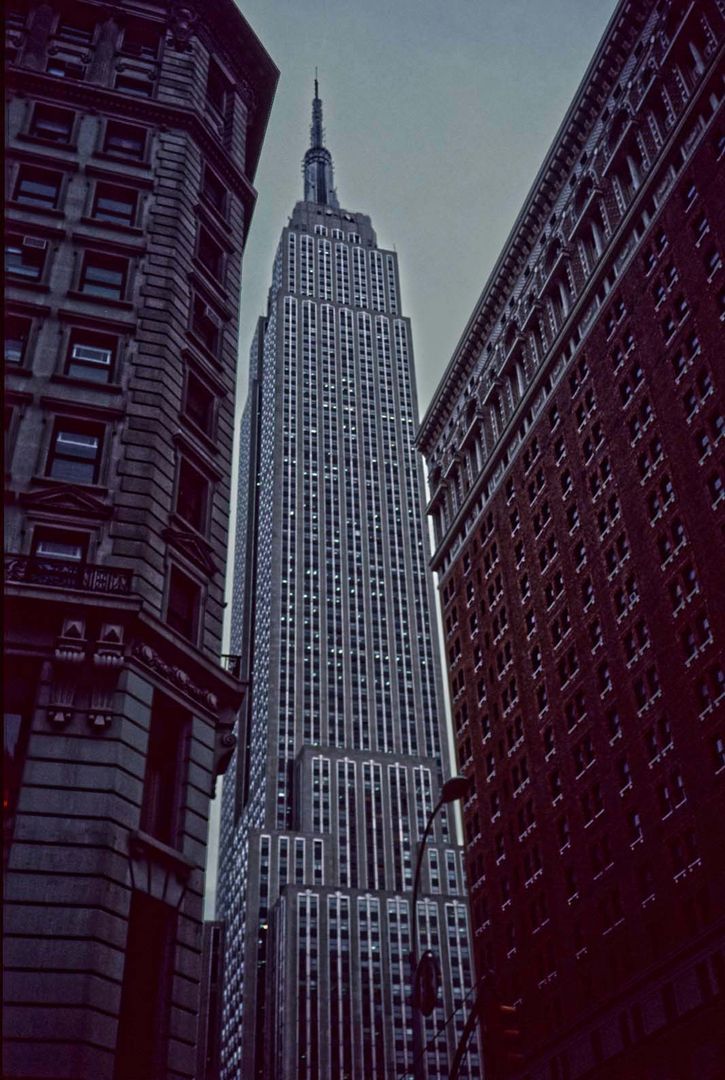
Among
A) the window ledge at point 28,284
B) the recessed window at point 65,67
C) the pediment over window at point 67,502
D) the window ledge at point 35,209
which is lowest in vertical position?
the pediment over window at point 67,502

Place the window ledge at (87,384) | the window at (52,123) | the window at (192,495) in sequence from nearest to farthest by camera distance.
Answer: the window ledge at (87,384) < the window at (192,495) < the window at (52,123)

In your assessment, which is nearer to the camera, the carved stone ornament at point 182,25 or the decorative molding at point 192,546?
the decorative molding at point 192,546

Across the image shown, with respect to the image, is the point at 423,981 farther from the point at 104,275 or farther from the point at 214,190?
the point at 214,190

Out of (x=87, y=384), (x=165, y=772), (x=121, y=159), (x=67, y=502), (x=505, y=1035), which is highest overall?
(x=121, y=159)

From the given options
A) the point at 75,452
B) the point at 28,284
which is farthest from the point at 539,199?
the point at 75,452

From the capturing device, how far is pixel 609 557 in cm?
7781

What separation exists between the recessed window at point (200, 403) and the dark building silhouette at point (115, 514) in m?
0.08

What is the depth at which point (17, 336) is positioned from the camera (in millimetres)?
32688

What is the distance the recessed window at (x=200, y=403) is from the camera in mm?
35562

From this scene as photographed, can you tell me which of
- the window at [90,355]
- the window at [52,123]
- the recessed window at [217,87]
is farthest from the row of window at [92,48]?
the window at [90,355]

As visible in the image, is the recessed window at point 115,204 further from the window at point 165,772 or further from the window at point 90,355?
the window at point 165,772

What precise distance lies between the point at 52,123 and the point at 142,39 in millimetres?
7604

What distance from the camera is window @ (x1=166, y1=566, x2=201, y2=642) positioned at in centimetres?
3011

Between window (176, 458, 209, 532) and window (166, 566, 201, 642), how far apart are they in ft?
7.46
